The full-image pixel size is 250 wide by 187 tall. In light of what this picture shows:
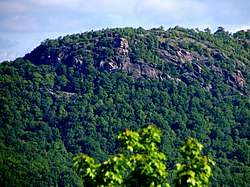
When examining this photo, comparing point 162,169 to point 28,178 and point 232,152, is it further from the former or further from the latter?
point 232,152

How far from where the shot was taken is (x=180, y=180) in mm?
16594

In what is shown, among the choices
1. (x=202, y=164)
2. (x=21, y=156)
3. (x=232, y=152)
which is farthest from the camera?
(x=232, y=152)

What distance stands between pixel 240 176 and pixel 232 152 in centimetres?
3832

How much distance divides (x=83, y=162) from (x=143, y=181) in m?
1.97

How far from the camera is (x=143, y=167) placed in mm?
16656

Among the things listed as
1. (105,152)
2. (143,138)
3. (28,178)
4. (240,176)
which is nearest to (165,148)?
(105,152)

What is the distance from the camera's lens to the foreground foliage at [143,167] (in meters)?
16.6

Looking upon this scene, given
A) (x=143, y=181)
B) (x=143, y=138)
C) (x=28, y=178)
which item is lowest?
(x=28, y=178)

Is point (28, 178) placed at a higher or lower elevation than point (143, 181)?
lower

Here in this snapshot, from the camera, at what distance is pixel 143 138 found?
17.5 metres

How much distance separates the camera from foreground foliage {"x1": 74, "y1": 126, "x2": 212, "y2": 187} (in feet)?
54.3

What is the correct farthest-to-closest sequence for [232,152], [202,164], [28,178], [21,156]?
1. [232,152]
2. [21,156]
3. [28,178]
4. [202,164]

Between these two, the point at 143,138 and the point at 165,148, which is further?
the point at 165,148

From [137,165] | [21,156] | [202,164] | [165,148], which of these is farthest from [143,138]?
[165,148]
